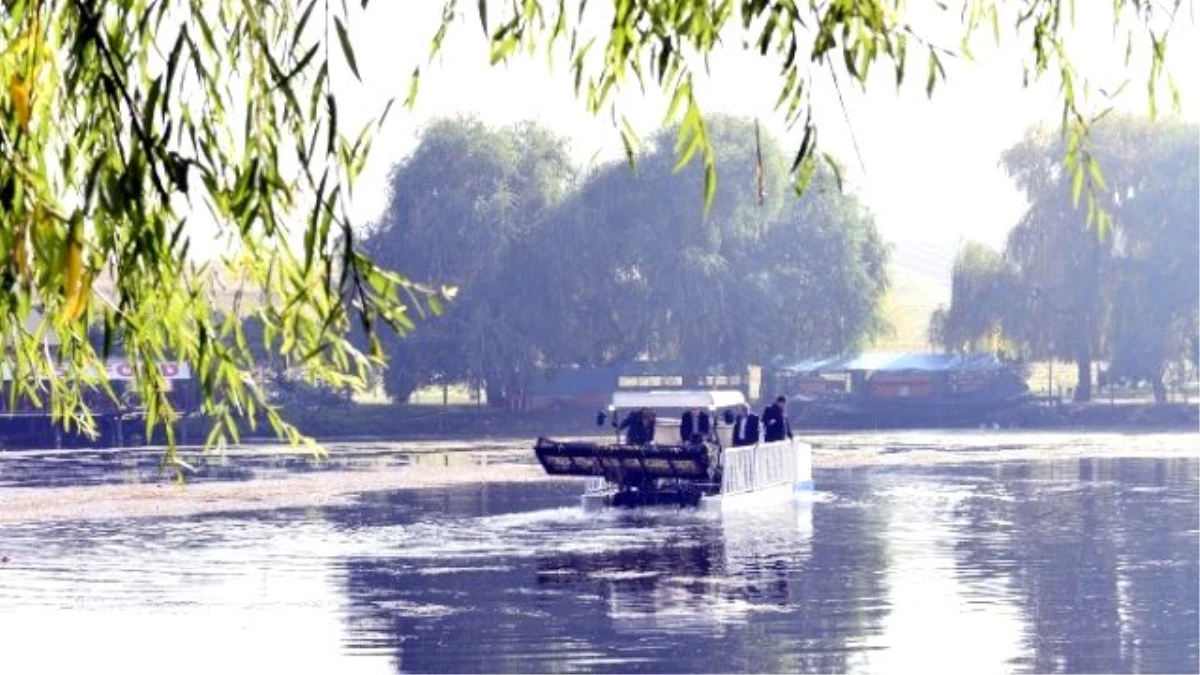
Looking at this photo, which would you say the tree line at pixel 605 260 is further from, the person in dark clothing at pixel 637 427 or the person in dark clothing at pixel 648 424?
the person in dark clothing at pixel 648 424

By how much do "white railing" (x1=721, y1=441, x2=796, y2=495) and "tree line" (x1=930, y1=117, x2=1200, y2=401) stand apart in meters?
52.2

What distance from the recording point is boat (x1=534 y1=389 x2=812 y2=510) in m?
42.7

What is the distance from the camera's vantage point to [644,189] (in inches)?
3866

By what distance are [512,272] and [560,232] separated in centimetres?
256

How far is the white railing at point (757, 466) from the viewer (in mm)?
43406

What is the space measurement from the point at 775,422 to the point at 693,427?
64.7 inches

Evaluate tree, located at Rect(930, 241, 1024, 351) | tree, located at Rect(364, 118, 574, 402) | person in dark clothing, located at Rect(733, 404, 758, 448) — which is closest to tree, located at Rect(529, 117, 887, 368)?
tree, located at Rect(364, 118, 574, 402)

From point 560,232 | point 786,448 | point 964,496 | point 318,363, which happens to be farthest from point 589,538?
point 560,232

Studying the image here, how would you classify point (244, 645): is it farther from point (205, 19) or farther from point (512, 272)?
point (512, 272)

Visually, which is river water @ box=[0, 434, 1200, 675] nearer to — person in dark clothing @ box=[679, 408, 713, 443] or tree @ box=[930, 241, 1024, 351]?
person in dark clothing @ box=[679, 408, 713, 443]

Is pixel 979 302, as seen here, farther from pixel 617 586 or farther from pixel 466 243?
pixel 617 586

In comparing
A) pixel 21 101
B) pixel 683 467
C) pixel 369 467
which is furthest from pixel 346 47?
pixel 369 467

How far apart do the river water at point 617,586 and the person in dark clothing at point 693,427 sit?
1.69 meters

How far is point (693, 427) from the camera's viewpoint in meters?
44.4
